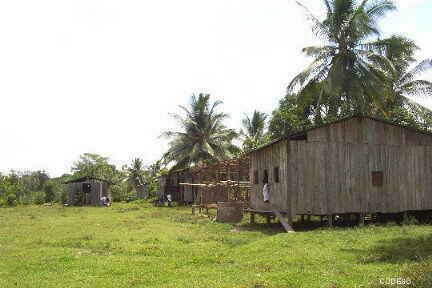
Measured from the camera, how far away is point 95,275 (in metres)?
10.6

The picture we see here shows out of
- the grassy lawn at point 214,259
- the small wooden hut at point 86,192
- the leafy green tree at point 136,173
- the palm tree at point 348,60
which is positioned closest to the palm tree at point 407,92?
the palm tree at point 348,60

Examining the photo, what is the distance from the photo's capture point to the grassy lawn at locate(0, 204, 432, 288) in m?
9.74

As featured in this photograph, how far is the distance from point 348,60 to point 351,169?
935 centimetres

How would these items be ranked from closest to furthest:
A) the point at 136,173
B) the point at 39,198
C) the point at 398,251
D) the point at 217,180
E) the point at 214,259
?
the point at 398,251 < the point at 214,259 < the point at 217,180 < the point at 39,198 < the point at 136,173

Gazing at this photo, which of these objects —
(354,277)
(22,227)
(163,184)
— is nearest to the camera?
(354,277)

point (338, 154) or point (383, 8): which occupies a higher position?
point (383, 8)

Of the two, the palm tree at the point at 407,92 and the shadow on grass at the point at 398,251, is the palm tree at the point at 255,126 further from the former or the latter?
the shadow on grass at the point at 398,251

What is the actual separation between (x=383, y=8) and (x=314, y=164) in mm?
12018

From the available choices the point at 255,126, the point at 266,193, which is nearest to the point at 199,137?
the point at 255,126

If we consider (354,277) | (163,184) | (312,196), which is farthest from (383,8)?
(163,184)

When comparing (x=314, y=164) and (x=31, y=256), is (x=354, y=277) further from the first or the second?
(x=314, y=164)

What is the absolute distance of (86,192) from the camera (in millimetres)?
47375

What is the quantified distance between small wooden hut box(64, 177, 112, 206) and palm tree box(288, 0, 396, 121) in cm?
2633

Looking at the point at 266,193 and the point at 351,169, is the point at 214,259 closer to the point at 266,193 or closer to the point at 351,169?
the point at 266,193
